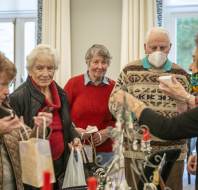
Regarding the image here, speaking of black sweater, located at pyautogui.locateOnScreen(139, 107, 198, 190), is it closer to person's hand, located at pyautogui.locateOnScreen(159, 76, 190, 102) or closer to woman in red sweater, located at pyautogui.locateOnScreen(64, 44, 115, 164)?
person's hand, located at pyautogui.locateOnScreen(159, 76, 190, 102)

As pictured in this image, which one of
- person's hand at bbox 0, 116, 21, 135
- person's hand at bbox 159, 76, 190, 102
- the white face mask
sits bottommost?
person's hand at bbox 0, 116, 21, 135

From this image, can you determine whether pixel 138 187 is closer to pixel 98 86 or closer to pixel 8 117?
pixel 8 117

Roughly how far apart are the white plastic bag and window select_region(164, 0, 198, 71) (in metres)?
2.50

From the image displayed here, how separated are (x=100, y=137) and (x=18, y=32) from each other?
2500mm

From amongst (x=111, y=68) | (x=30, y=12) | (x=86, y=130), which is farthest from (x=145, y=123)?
(x=30, y=12)

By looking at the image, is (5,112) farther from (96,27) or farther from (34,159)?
(96,27)

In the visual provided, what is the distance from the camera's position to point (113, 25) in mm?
4094

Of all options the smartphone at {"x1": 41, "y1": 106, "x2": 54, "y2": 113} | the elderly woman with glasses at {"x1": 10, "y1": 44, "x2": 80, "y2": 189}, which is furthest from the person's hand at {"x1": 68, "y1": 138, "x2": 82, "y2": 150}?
the smartphone at {"x1": 41, "y1": 106, "x2": 54, "y2": 113}

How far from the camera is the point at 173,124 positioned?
1.27 m

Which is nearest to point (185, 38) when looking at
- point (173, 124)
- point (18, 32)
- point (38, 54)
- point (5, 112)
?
point (18, 32)

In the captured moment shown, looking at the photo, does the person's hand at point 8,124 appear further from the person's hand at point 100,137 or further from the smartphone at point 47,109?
the person's hand at point 100,137

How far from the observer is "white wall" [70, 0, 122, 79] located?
4.09 meters

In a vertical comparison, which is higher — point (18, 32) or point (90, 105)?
point (18, 32)

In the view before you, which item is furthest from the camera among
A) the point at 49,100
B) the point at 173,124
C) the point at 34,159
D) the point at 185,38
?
the point at 185,38
